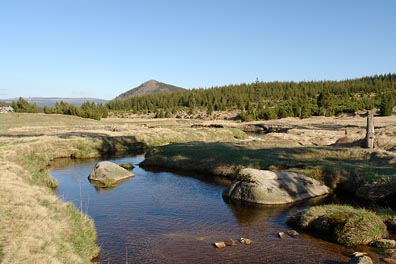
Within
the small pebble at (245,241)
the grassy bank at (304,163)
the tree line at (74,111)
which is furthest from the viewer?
the tree line at (74,111)

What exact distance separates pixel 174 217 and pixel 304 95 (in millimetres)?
151021

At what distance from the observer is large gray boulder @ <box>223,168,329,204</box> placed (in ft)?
79.3

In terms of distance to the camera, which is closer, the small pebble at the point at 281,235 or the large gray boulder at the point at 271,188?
the small pebble at the point at 281,235

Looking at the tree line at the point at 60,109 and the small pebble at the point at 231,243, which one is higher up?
the tree line at the point at 60,109

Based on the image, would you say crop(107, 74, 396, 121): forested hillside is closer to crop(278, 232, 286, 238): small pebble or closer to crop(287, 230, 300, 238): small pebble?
crop(287, 230, 300, 238): small pebble

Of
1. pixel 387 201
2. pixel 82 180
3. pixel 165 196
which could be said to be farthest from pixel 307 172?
pixel 82 180

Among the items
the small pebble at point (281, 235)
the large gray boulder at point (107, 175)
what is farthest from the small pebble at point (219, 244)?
the large gray boulder at point (107, 175)

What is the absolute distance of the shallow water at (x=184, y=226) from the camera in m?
15.5

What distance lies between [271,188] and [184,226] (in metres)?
7.64

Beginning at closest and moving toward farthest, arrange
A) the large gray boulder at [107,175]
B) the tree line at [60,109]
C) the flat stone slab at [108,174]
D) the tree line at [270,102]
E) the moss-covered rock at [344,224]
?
the moss-covered rock at [344,224]
the large gray boulder at [107,175]
the flat stone slab at [108,174]
the tree line at [60,109]
the tree line at [270,102]

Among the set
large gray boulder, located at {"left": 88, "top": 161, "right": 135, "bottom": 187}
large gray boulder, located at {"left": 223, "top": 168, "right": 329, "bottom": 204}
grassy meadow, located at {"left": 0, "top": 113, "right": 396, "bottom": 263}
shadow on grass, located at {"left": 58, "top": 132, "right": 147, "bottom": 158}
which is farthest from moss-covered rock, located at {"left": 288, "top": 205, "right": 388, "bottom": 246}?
shadow on grass, located at {"left": 58, "top": 132, "right": 147, "bottom": 158}

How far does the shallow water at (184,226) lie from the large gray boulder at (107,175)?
3.58 ft

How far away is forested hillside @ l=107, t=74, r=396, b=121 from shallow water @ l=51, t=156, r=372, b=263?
9039 cm

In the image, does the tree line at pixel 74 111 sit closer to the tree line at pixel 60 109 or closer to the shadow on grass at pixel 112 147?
the tree line at pixel 60 109
